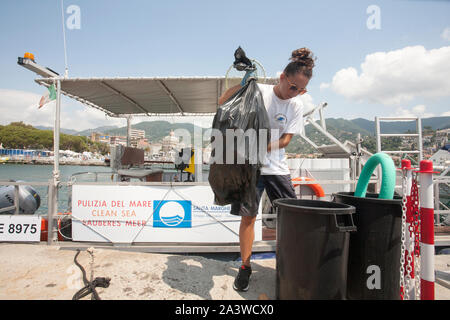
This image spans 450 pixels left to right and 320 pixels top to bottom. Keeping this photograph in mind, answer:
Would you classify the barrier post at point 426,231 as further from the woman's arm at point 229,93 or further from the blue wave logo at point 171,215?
the blue wave logo at point 171,215

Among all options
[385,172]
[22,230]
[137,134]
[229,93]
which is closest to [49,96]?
[22,230]

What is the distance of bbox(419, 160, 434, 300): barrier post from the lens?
146 centimetres

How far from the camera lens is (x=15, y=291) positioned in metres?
1.96

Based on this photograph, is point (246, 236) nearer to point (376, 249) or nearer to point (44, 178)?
point (376, 249)

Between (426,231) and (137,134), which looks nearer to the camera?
A: (426,231)

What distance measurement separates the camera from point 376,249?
1618 mm

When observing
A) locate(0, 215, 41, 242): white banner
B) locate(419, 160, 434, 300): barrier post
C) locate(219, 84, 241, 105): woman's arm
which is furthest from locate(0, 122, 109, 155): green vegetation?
locate(419, 160, 434, 300): barrier post

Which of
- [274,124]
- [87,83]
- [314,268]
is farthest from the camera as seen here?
[87,83]

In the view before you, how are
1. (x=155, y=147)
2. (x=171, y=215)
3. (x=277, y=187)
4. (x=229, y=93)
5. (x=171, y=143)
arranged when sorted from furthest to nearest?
1. (x=155, y=147)
2. (x=171, y=143)
3. (x=171, y=215)
4. (x=277, y=187)
5. (x=229, y=93)

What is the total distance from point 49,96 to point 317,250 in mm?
4635

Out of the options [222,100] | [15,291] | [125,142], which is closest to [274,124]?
[222,100]

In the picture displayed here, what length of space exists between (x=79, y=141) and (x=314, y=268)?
4224 inches

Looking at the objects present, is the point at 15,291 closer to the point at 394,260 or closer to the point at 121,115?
the point at 394,260

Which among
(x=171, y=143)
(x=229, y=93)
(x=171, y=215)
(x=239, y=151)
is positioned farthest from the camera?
(x=171, y=143)
